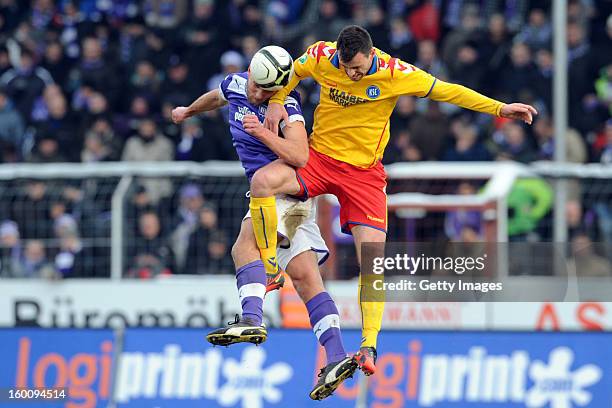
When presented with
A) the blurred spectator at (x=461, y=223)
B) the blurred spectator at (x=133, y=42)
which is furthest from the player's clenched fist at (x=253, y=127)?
the blurred spectator at (x=133, y=42)

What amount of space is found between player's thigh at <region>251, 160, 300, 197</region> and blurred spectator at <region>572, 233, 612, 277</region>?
4868 mm

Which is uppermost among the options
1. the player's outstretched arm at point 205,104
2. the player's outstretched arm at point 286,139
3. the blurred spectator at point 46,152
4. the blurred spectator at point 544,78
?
the blurred spectator at point 544,78

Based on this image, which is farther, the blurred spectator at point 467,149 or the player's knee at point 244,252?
the blurred spectator at point 467,149

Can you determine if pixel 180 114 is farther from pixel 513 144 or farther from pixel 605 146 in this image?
pixel 605 146

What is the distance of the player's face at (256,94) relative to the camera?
1095 cm

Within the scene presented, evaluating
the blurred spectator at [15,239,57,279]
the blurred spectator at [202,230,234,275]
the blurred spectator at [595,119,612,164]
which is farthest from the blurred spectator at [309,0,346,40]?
the blurred spectator at [15,239,57,279]

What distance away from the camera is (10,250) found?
16375mm

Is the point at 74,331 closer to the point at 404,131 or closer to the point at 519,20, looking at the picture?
the point at 404,131

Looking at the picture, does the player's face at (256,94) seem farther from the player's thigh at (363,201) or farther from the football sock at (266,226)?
the player's thigh at (363,201)

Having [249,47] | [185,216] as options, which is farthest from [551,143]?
[185,216]

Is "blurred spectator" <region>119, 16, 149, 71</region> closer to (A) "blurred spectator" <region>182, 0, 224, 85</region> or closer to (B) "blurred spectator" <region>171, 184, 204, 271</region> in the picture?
(A) "blurred spectator" <region>182, 0, 224, 85</region>

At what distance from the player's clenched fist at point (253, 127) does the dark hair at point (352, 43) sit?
2.42ft

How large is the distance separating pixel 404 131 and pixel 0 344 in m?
5.68

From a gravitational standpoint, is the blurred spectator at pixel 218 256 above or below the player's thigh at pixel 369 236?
above
